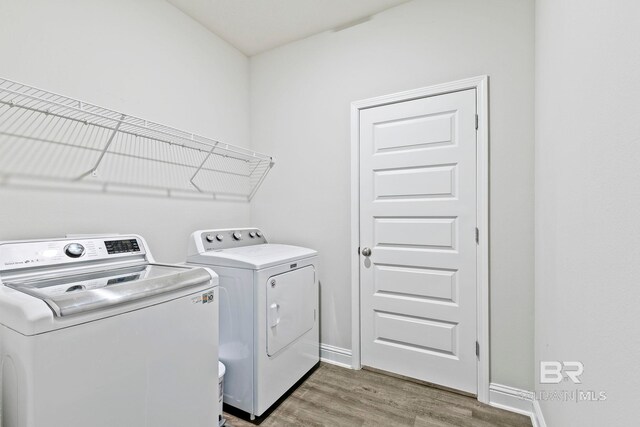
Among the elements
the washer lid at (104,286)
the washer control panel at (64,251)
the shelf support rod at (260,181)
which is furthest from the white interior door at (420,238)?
the washer control panel at (64,251)

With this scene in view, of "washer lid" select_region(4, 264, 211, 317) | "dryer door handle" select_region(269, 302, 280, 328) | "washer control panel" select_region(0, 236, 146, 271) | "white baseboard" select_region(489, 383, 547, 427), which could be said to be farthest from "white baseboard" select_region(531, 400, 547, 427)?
"washer control panel" select_region(0, 236, 146, 271)

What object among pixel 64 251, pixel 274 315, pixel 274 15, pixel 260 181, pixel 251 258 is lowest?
pixel 274 315

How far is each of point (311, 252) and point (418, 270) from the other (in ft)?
2.63

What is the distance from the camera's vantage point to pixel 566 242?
1.14m

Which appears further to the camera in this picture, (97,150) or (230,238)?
(230,238)

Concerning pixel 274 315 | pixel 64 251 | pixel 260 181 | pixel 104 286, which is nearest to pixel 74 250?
pixel 64 251

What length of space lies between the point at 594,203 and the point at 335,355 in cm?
207

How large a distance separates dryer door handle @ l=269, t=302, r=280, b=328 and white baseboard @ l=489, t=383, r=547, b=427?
142 cm

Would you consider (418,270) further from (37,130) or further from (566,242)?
(37,130)

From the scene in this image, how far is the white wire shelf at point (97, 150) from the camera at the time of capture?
142 centimetres

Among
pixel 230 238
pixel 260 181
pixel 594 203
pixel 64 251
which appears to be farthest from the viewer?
pixel 260 181

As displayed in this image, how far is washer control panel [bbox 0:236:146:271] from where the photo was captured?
4.08ft

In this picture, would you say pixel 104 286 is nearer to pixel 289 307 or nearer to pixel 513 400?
pixel 289 307

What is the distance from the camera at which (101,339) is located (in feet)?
3.31
